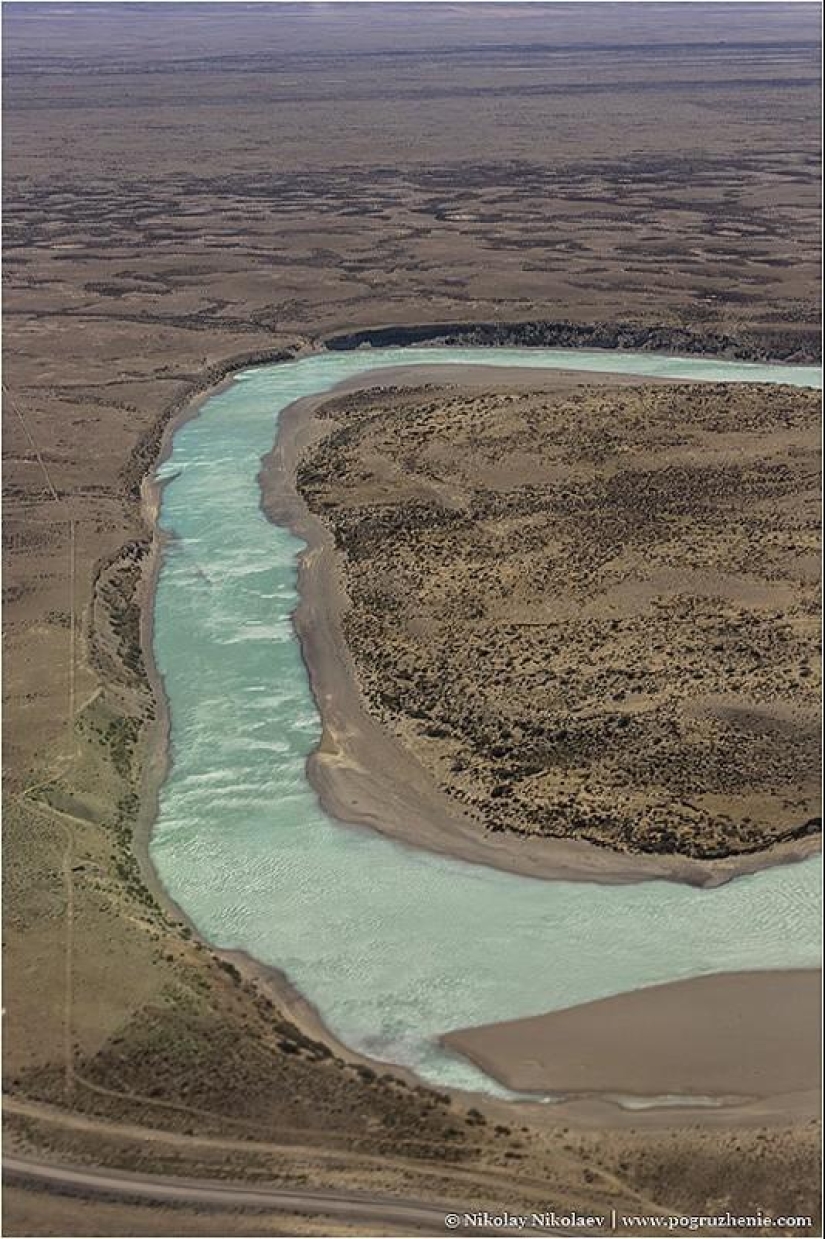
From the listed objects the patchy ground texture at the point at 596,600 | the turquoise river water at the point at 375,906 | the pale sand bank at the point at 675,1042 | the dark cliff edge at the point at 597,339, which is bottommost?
the pale sand bank at the point at 675,1042

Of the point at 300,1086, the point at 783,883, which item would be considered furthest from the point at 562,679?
the point at 300,1086

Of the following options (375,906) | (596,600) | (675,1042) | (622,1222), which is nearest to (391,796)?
(375,906)

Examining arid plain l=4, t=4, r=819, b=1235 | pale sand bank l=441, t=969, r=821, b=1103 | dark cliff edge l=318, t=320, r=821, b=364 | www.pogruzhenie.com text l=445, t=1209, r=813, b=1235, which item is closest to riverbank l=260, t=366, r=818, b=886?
pale sand bank l=441, t=969, r=821, b=1103

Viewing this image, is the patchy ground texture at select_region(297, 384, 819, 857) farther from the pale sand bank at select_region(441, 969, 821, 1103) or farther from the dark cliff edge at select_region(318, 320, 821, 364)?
the dark cliff edge at select_region(318, 320, 821, 364)

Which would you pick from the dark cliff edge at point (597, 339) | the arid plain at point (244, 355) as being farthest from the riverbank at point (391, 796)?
the dark cliff edge at point (597, 339)

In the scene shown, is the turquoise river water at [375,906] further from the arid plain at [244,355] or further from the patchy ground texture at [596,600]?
the patchy ground texture at [596,600]
